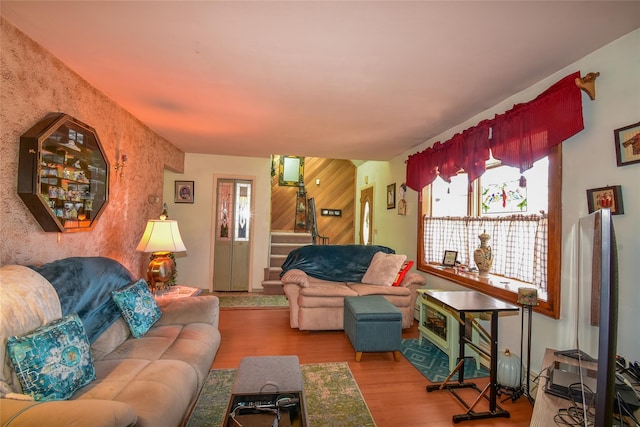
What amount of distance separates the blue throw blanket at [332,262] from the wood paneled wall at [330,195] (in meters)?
3.80

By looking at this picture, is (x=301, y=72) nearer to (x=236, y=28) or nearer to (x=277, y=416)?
(x=236, y=28)

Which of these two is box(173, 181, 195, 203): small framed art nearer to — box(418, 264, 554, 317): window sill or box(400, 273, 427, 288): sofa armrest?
box(400, 273, 427, 288): sofa armrest

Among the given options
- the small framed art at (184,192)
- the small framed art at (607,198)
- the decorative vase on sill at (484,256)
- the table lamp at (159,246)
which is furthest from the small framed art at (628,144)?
the small framed art at (184,192)

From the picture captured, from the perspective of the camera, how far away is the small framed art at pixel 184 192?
5.52m

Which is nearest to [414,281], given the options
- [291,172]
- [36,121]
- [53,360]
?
[53,360]

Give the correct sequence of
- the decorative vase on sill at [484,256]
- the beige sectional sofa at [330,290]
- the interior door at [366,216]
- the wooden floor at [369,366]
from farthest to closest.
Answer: the interior door at [366,216], the beige sectional sofa at [330,290], the decorative vase on sill at [484,256], the wooden floor at [369,366]

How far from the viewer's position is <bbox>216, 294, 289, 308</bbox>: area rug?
4.70 meters

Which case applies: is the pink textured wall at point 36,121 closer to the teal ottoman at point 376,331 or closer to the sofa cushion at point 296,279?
the sofa cushion at point 296,279

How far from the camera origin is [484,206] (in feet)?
11.3

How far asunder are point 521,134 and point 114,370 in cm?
333

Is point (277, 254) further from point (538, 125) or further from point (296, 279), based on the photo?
point (538, 125)

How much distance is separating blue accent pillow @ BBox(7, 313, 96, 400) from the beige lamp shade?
154 cm

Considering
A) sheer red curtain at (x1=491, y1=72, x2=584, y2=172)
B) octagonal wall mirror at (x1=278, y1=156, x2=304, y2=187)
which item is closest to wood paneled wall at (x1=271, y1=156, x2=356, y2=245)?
octagonal wall mirror at (x1=278, y1=156, x2=304, y2=187)

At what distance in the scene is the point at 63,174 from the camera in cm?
226
